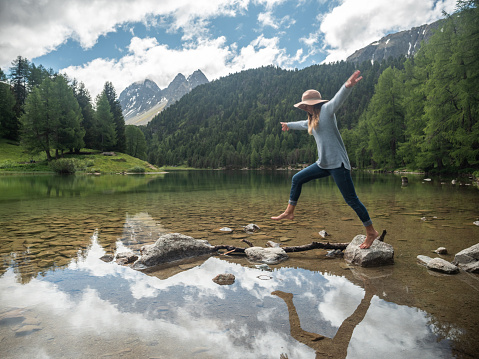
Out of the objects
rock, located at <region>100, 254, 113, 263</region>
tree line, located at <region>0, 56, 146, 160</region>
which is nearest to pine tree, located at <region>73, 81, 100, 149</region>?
tree line, located at <region>0, 56, 146, 160</region>

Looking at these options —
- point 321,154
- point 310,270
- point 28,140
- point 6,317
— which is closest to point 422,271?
point 310,270

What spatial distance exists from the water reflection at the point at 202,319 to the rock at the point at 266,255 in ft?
2.90

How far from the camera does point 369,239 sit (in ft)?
17.9

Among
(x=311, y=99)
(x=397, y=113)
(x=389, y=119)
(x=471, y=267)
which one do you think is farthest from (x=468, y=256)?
(x=397, y=113)

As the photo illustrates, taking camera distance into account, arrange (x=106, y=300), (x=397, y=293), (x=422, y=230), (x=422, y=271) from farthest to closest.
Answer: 1. (x=422, y=230)
2. (x=422, y=271)
3. (x=397, y=293)
4. (x=106, y=300)

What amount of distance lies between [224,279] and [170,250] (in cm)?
168

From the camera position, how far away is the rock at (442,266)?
15.8 feet

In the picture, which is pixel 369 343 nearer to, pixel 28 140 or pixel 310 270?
pixel 310 270

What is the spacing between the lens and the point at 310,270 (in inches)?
199

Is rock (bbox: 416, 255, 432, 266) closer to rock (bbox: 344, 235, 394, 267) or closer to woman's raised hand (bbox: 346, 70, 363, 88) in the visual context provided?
rock (bbox: 344, 235, 394, 267)

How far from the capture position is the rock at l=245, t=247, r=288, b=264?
559 centimetres

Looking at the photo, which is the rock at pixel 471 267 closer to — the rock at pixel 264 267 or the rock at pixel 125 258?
the rock at pixel 264 267

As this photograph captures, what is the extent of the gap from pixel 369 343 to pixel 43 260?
5.95 metres

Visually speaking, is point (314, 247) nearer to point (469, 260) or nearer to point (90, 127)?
point (469, 260)
